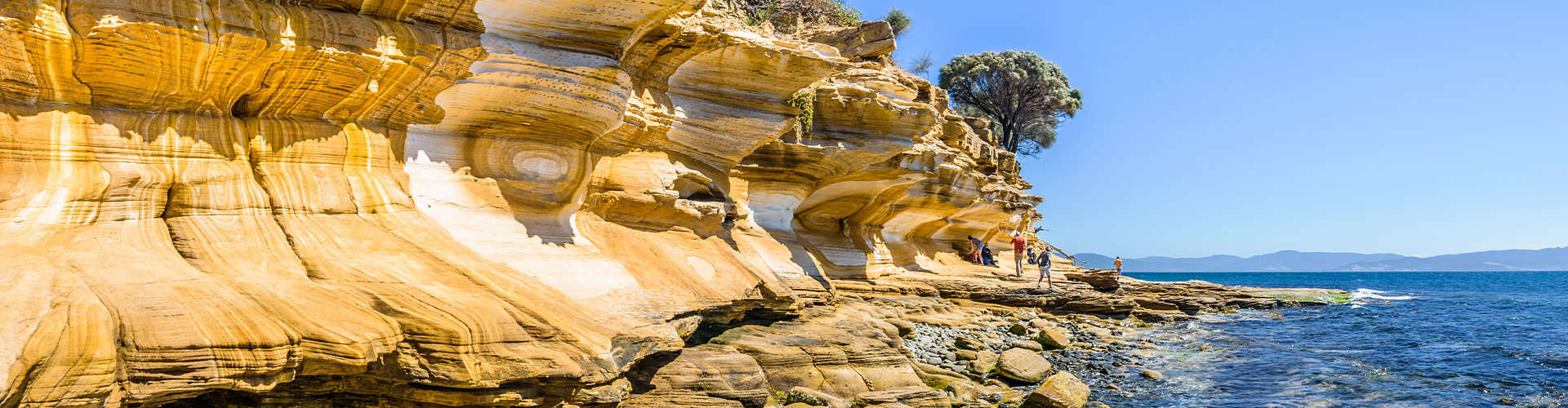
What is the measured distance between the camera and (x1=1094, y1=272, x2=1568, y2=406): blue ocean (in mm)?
12586

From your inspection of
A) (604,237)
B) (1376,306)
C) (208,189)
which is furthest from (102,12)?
(1376,306)

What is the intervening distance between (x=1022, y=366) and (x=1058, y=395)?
1.97 metres

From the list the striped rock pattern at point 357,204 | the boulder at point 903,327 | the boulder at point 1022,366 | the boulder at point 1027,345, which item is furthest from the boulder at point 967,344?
the striped rock pattern at point 357,204

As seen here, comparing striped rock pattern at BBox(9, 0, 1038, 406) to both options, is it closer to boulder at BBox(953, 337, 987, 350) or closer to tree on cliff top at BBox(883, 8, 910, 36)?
boulder at BBox(953, 337, 987, 350)

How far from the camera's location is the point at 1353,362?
16.0 m

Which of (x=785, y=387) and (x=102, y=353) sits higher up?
(x=102, y=353)

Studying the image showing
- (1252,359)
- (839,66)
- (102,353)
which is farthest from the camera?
(1252,359)

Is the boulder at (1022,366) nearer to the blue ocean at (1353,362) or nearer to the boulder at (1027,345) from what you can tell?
the blue ocean at (1353,362)

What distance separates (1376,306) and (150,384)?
39.6 metres

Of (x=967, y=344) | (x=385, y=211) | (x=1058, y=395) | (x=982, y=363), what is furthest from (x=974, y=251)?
(x=385, y=211)

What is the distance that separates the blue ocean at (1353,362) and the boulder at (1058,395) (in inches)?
35.2

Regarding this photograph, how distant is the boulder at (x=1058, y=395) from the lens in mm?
10805

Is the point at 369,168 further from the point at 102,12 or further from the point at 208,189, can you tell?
the point at 102,12

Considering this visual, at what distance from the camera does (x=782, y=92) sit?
14836 mm
